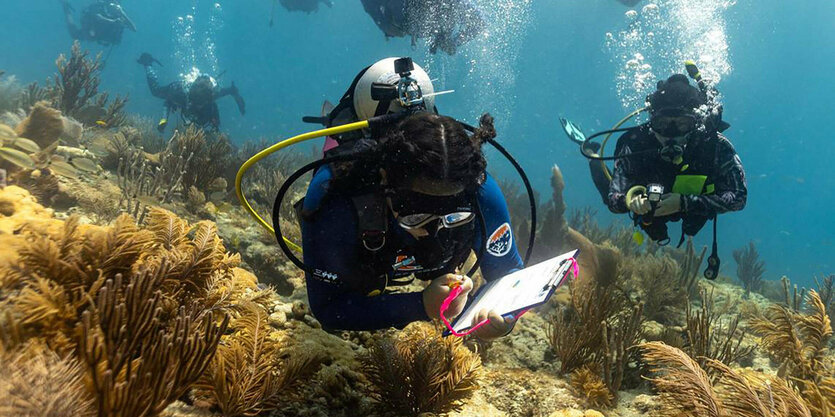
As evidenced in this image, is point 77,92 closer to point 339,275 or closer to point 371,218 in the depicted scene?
point 339,275

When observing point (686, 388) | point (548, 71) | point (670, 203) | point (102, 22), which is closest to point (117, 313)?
point (686, 388)

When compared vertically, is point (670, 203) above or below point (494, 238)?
above

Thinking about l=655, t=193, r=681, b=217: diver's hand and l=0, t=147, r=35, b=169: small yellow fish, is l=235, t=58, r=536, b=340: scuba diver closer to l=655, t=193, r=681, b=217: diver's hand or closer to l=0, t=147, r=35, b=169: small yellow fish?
l=0, t=147, r=35, b=169: small yellow fish

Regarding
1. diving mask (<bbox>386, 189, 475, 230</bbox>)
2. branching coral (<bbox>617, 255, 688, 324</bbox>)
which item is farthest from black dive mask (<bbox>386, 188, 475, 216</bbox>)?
branching coral (<bbox>617, 255, 688, 324</bbox>)

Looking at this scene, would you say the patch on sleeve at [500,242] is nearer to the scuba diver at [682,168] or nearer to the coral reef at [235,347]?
the coral reef at [235,347]

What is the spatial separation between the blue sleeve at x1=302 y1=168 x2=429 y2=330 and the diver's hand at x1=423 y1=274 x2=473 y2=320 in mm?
187

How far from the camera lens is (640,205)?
5348 millimetres

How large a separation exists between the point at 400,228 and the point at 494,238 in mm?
801

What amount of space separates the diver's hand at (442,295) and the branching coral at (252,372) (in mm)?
745

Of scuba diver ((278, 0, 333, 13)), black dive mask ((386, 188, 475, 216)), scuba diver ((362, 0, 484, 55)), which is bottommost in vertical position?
black dive mask ((386, 188, 475, 216))

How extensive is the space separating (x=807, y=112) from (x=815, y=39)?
33964mm

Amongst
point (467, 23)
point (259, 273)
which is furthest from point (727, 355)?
point (467, 23)

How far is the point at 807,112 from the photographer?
102375 mm

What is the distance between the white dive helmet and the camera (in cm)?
270
